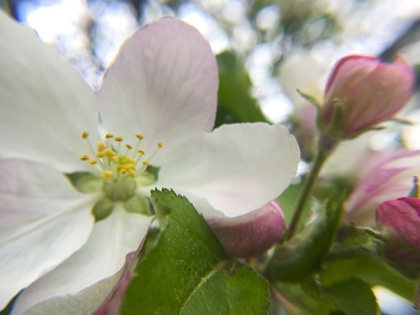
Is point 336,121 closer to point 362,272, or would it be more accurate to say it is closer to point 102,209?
point 362,272

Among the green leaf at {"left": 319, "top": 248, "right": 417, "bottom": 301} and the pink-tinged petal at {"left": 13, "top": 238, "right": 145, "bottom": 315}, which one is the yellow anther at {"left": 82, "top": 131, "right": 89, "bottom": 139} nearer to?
the pink-tinged petal at {"left": 13, "top": 238, "right": 145, "bottom": 315}

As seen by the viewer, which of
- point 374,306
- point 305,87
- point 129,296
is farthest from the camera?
point 305,87

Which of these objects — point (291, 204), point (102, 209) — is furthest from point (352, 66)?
point (102, 209)

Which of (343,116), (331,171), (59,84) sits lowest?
(331,171)

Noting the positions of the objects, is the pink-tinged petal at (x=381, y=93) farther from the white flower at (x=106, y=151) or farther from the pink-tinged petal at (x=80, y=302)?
the pink-tinged petal at (x=80, y=302)

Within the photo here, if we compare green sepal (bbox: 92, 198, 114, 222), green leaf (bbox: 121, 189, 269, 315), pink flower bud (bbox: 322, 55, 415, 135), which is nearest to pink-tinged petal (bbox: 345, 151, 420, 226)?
pink flower bud (bbox: 322, 55, 415, 135)

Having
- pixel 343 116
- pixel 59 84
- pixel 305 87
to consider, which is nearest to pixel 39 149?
pixel 59 84

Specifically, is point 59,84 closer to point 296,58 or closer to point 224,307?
point 224,307
